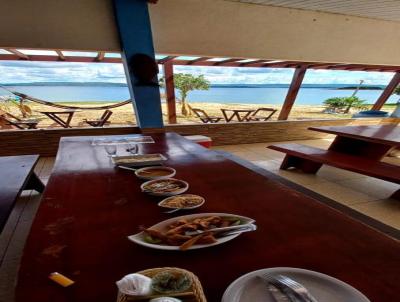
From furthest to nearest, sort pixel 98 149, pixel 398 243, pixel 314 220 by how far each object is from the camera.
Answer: pixel 98 149, pixel 314 220, pixel 398 243

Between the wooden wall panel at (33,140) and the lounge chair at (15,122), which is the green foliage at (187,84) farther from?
the lounge chair at (15,122)

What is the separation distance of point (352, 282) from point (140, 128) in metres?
3.69

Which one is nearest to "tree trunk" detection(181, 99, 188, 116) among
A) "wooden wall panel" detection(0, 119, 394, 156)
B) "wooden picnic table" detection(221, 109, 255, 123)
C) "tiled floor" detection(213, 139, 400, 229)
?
"wooden picnic table" detection(221, 109, 255, 123)

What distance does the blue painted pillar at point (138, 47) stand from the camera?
10.6 feet

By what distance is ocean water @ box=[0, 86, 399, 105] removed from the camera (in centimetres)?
633

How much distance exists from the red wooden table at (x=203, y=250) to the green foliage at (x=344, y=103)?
25.4ft

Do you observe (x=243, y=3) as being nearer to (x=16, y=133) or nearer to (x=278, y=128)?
(x=278, y=128)

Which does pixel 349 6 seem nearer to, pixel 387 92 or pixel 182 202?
pixel 387 92

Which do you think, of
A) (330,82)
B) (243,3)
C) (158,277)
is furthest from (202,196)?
(330,82)

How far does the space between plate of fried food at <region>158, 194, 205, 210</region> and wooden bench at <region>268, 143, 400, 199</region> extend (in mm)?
2209

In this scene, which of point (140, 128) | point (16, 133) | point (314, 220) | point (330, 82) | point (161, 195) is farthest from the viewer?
point (330, 82)

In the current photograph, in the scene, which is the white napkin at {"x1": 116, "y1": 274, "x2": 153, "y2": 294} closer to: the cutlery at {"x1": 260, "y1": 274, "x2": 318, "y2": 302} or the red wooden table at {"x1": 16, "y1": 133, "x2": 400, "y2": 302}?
the red wooden table at {"x1": 16, "y1": 133, "x2": 400, "y2": 302}

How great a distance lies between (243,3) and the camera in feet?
12.2

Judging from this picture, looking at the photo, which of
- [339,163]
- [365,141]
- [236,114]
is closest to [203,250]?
[339,163]
